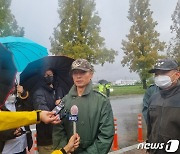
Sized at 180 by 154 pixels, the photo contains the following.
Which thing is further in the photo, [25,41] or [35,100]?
[25,41]

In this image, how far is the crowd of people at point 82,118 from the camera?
97.2 inches

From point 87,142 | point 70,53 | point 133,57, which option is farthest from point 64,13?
point 87,142

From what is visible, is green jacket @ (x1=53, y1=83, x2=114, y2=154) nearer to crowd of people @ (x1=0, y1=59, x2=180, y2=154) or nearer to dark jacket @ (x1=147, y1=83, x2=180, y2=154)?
crowd of people @ (x1=0, y1=59, x2=180, y2=154)

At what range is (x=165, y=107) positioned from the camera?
3.35 metres

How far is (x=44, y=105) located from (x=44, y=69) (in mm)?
618

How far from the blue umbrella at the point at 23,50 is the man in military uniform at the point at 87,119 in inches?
65.8

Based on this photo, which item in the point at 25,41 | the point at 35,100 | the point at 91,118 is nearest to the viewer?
the point at 91,118

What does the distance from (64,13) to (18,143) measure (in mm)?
26956

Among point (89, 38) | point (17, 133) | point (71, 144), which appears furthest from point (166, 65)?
point (89, 38)

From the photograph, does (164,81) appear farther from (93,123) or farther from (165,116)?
(93,123)

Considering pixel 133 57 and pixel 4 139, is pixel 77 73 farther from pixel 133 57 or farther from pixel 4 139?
pixel 133 57

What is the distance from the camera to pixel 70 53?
28.1 m

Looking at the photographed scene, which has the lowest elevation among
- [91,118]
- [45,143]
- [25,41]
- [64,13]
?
[45,143]

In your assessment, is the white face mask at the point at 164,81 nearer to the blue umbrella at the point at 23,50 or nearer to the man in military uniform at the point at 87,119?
the man in military uniform at the point at 87,119
